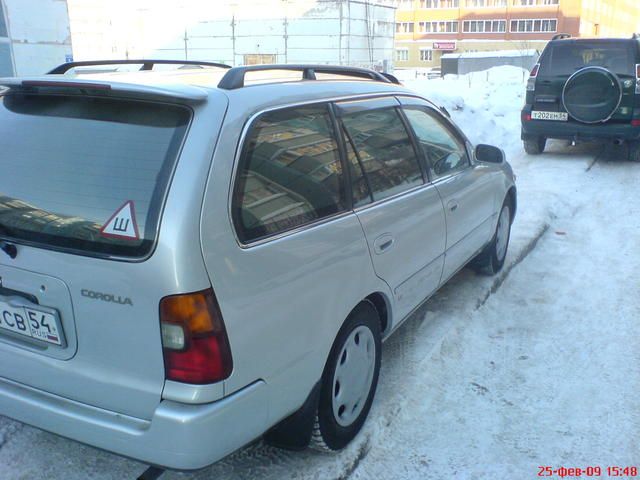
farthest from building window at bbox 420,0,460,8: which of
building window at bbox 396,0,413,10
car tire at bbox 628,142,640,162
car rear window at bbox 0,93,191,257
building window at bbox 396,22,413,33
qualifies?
car rear window at bbox 0,93,191,257

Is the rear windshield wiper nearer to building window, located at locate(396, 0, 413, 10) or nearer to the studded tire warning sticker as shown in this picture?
the studded tire warning sticker

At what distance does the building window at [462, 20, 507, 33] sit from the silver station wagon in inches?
3709

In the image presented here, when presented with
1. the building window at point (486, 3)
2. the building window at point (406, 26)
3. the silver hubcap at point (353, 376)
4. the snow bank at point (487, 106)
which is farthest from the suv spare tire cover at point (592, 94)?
the building window at point (406, 26)

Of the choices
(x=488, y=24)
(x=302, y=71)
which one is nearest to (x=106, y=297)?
(x=302, y=71)

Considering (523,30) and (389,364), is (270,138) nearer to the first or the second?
(389,364)

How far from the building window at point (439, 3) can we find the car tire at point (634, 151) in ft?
292

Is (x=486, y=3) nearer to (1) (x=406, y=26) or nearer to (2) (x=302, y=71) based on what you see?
(1) (x=406, y=26)

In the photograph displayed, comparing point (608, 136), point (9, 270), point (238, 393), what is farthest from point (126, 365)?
point (608, 136)

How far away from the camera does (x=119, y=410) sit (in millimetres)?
2188

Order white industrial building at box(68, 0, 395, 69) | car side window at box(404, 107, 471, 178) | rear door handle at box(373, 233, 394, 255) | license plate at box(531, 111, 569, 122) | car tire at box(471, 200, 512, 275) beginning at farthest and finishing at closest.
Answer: white industrial building at box(68, 0, 395, 69), license plate at box(531, 111, 569, 122), car tire at box(471, 200, 512, 275), car side window at box(404, 107, 471, 178), rear door handle at box(373, 233, 394, 255)

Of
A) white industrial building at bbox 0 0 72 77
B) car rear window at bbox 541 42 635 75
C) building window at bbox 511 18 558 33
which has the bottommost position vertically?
car rear window at bbox 541 42 635 75

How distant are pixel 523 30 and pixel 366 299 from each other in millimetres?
94012

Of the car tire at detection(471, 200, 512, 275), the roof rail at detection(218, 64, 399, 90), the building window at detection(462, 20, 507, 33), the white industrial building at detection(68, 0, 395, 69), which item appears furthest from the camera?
the building window at detection(462, 20, 507, 33)

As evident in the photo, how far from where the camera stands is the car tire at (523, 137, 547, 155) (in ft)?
34.0
